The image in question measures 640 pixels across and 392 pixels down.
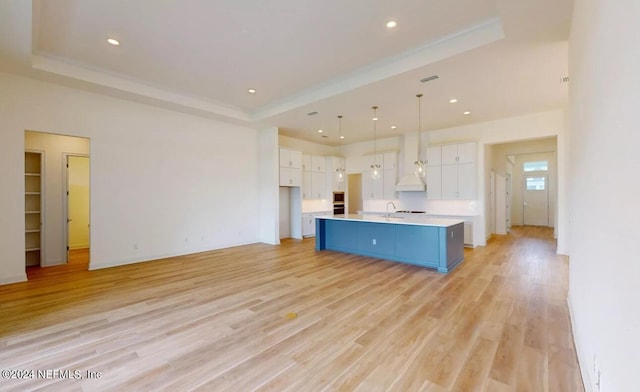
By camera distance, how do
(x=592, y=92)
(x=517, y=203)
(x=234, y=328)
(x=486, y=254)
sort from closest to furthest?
(x=592, y=92) → (x=234, y=328) → (x=486, y=254) → (x=517, y=203)

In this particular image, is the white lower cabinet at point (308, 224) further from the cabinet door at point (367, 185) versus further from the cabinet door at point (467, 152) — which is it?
the cabinet door at point (467, 152)

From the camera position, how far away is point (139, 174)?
574 cm

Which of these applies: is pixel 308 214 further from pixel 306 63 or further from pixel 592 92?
pixel 592 92

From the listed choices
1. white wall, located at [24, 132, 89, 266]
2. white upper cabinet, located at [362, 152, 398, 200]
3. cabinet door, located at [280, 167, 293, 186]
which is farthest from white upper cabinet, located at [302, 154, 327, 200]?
white wall, located at [24, 132, 89, 266]

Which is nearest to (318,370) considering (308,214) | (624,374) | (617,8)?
(624,374)

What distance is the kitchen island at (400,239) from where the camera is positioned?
488 centimetres

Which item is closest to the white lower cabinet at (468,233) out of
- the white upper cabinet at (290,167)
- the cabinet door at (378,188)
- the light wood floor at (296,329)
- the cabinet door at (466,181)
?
the cabinet door at (466,181)

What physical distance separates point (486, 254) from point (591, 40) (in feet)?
17.2

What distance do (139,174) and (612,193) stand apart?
22.6ft

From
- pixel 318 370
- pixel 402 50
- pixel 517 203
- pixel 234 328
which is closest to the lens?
pixel 318 370

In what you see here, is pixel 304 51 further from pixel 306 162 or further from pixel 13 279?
pixel 13 279

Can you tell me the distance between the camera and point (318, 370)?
2133 millimetres

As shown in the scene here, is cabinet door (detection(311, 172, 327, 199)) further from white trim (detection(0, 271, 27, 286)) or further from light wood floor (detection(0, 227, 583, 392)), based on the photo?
white trim (detection(0, 271, 27, 286))

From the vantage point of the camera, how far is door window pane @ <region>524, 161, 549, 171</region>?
436 inches
